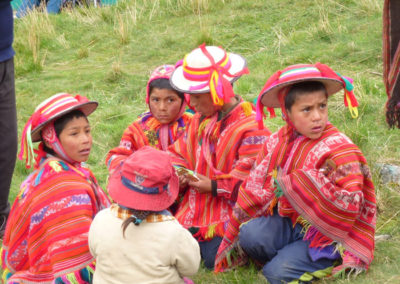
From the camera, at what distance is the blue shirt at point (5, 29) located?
14.3ft

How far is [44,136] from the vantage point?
3846 mm

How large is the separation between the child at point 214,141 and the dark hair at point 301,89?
56cm

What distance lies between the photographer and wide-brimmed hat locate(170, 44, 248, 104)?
4.10 metres

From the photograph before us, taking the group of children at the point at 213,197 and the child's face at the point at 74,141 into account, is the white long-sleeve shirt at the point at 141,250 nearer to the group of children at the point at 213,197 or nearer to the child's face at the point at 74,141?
the group of children at the point at 213,197

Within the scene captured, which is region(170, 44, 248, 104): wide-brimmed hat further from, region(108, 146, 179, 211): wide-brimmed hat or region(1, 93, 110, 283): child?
region(108, 146, 179, 211): wide-brimmed hat

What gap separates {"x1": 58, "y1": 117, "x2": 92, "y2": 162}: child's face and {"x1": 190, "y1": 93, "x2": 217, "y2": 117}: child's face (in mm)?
848

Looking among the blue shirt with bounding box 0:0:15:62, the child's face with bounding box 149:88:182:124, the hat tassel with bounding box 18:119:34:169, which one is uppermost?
the blue shirt with bounding box 0:0:15:62

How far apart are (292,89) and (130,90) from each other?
4.11 metres

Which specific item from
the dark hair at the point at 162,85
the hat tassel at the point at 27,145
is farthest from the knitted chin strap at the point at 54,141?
the dark hair at the point at 162,85

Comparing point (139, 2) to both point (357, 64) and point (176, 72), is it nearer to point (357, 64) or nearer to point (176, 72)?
point (357, 64)

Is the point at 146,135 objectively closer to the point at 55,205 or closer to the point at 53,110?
the point at 53,110

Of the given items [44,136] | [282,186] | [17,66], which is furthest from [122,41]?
[282,186]

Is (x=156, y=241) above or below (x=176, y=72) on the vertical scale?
below

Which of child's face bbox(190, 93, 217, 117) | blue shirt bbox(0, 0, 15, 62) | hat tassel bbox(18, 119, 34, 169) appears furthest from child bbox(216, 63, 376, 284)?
blue shirt bbox(0, 0, 15, 62)
